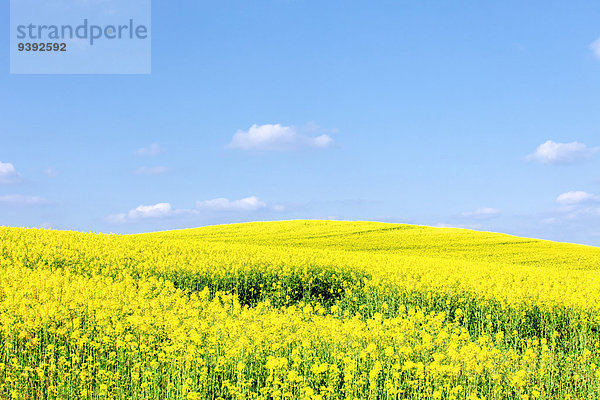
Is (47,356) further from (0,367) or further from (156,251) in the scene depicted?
(156,251)

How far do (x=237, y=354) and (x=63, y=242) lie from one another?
1505 centimetres

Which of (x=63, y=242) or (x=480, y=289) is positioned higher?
(x=63, y=242)

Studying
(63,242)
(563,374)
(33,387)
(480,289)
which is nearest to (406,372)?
(563,374)

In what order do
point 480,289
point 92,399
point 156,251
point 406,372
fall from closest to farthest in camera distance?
point 92,399, point 406,372, point 480,289, point 156,251

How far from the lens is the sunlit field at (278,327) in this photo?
665 cm

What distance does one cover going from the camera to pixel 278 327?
8133 mm

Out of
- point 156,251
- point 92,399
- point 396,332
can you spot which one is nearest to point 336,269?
point 156,251

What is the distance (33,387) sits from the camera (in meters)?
7.06

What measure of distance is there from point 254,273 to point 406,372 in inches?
354

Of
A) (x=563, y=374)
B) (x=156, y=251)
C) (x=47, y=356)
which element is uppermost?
(x=156, y=251)

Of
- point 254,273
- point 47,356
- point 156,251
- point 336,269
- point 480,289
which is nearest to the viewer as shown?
point 47,356

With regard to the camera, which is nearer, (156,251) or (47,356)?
(47,356)

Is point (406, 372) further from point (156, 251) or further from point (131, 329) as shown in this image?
point (156, 251)

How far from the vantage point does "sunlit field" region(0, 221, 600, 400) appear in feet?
21.8
